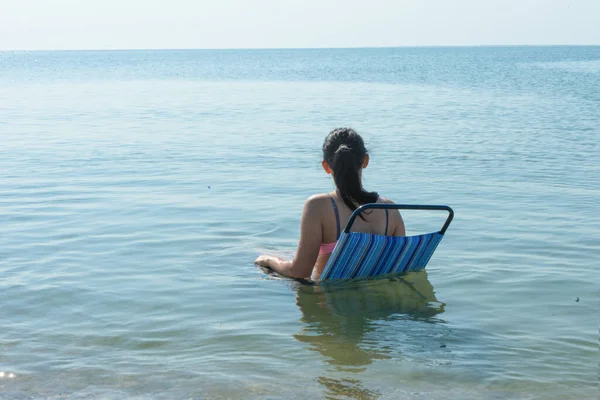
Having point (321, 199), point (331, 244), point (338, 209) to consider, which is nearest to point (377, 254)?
point (331, 244)

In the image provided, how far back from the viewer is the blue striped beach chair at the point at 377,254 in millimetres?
5441

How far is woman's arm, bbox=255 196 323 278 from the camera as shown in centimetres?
552

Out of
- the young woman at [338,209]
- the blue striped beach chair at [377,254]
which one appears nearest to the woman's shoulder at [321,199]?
the young woman at [338,209]

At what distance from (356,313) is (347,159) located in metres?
1.18

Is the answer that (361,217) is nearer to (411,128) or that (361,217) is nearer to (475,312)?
(475,312)

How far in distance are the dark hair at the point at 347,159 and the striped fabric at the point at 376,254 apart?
22 centimetres

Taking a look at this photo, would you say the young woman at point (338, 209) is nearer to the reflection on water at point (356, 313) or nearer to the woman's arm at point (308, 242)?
the woman's arm at point (308, 242)

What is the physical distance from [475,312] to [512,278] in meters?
1.06

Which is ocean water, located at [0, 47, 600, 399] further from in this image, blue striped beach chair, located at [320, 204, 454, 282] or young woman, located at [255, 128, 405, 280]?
young woman, located at [255, 128, 405, 280]

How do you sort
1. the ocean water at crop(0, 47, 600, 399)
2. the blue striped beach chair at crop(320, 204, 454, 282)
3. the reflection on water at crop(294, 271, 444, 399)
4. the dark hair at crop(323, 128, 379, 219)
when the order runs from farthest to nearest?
the blue striped beach chair at crop(320, 204, 454, 282), the dark hair at crop(323, 128, 379, 219), the reflection on water at crop(294, 271, 444, 399), the ocean water at crop(0, 47, 600, 399)

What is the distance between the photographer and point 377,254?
18.5 ft

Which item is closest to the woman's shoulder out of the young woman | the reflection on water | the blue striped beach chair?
the young woman

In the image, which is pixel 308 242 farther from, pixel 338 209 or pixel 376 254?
pixel 376 254

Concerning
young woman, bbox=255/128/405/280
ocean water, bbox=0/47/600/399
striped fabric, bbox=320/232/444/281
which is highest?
young woman, bbox=255/128/405/280
